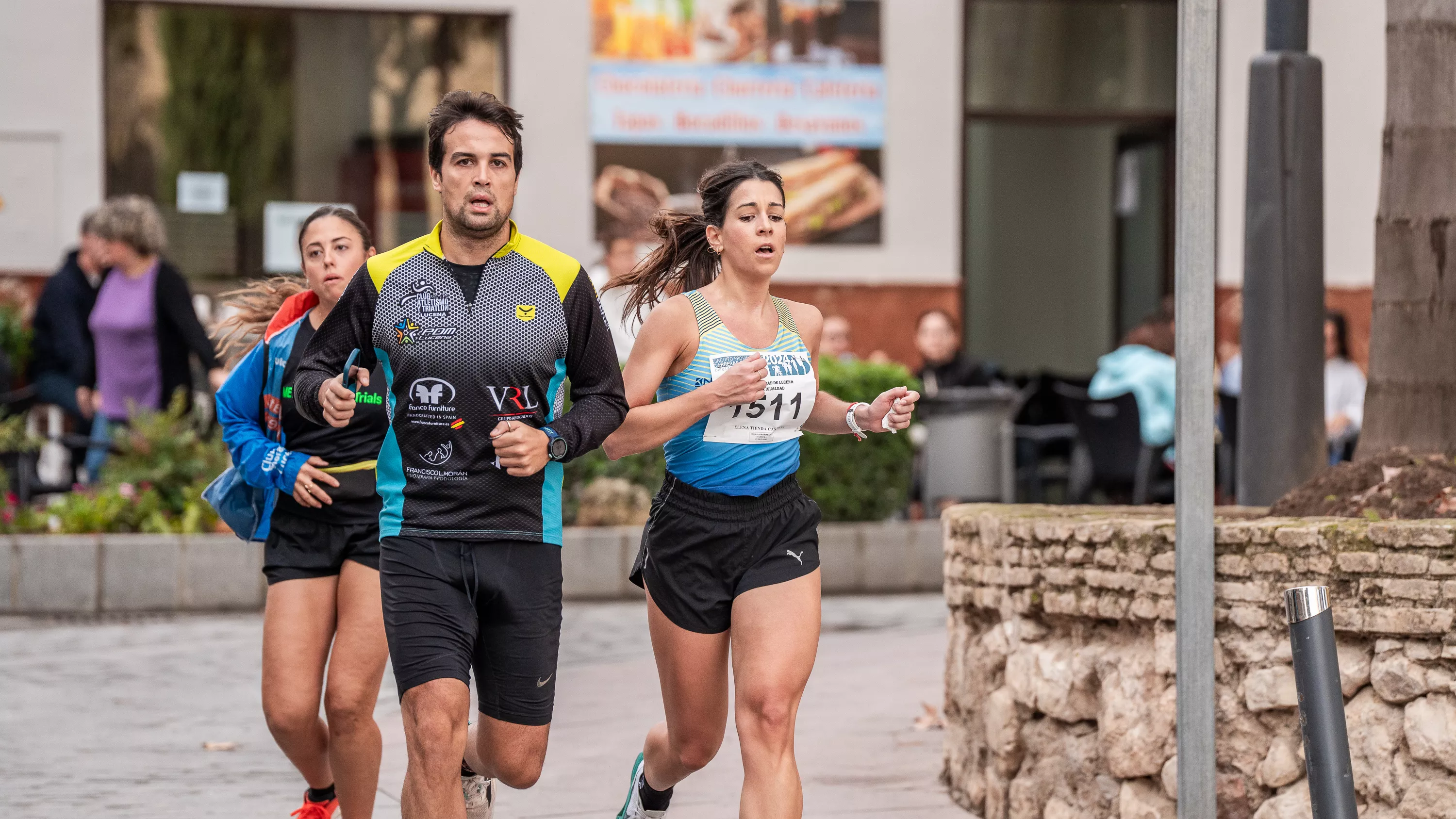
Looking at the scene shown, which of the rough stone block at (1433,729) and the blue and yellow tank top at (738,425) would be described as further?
the blue and yellow tank top at (738,425)

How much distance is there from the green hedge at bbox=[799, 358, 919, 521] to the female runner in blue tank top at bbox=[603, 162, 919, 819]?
6377mm

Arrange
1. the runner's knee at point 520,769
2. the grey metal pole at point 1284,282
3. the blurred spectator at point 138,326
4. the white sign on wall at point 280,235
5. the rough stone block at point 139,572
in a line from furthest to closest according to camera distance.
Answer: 1. the white sign on wall at point 280,235
2. the blurred spectator at point 138,326
3. the rough stone block at point 139,572
4. the grey metal pole at point 1284,282
5. the runner's knee at point 520,769

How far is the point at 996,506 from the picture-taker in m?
6.32

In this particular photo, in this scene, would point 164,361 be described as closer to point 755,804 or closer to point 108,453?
point 108,453

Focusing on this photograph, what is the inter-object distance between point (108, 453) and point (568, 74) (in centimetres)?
553

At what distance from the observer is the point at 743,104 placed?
15672 millimetres

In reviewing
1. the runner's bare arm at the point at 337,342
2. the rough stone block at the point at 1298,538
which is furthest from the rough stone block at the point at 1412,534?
the runner's bare arm at the point at 337,342

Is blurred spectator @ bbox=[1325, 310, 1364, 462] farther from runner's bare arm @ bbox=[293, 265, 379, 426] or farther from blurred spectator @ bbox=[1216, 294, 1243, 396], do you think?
runner's bare arm @ bbox=[293, 265, 379, 426]

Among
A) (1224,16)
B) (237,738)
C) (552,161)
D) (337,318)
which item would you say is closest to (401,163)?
(552,161)

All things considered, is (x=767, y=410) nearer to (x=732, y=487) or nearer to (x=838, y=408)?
(x=732, y=487)

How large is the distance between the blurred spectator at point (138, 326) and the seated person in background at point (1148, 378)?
5.55 metres

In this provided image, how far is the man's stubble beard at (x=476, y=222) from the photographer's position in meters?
4.53

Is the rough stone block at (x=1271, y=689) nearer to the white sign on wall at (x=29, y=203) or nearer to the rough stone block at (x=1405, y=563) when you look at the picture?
the rough stone block at (x=1405, y=563)

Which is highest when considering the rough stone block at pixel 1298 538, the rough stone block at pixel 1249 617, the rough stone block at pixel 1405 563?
the rough stone block at pixel 1298 538
